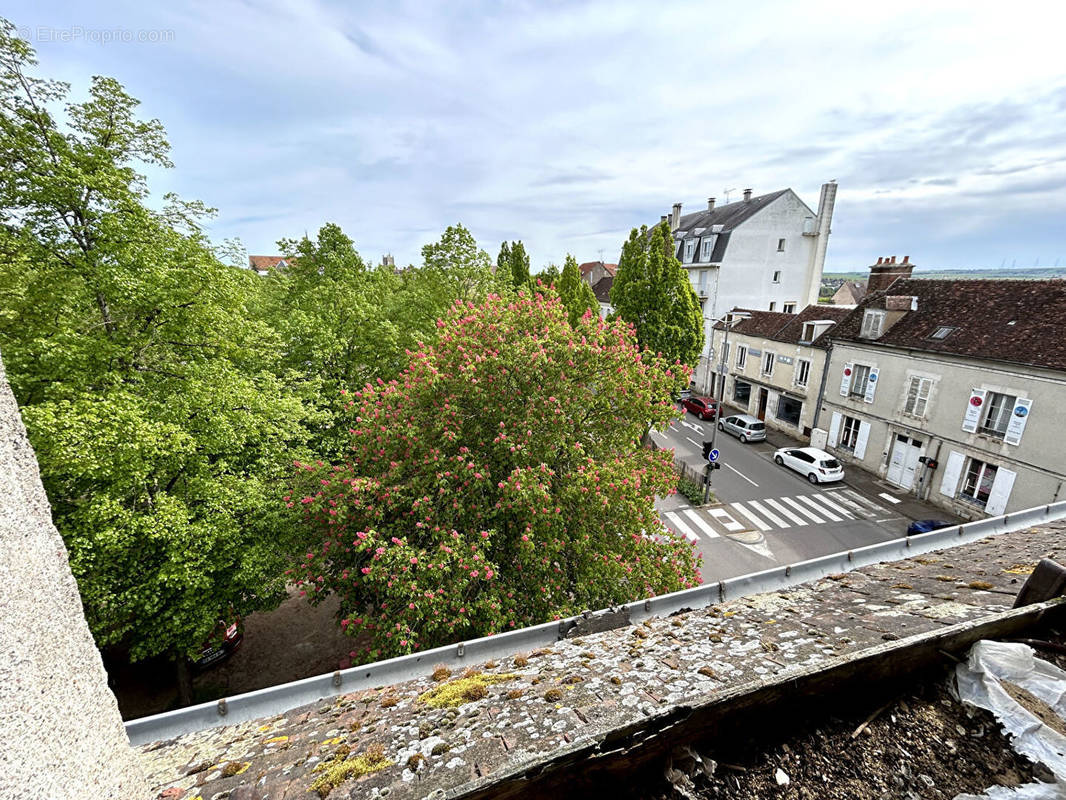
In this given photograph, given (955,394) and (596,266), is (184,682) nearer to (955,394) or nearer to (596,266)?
(955,394)

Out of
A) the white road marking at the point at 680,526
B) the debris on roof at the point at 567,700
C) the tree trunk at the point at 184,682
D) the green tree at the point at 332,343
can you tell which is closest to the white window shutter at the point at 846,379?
the white road marking at the point at 680,526

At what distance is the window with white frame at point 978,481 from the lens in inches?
655

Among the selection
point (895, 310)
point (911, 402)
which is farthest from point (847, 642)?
point (895, 310)

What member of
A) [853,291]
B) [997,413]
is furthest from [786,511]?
[853,291]

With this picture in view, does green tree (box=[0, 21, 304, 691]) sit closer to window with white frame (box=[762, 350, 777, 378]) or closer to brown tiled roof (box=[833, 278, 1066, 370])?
brown tiled roof (box=[833, 278, 1066, 370])

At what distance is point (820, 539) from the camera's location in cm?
1647

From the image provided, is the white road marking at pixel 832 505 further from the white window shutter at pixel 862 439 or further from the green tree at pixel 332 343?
the green tree at pixel 332 343

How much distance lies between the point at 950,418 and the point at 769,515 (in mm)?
7646

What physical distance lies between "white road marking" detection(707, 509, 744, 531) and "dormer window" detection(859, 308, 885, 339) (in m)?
10.8

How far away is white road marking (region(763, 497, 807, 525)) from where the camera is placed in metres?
17.7

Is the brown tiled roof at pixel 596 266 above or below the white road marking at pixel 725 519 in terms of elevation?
above

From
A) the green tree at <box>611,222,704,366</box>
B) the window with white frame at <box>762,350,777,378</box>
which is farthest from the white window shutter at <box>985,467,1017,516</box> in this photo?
the window with white frame at <box>762,350,777,378</box>

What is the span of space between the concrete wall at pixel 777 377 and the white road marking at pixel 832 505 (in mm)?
6210

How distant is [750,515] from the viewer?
18328 mm
